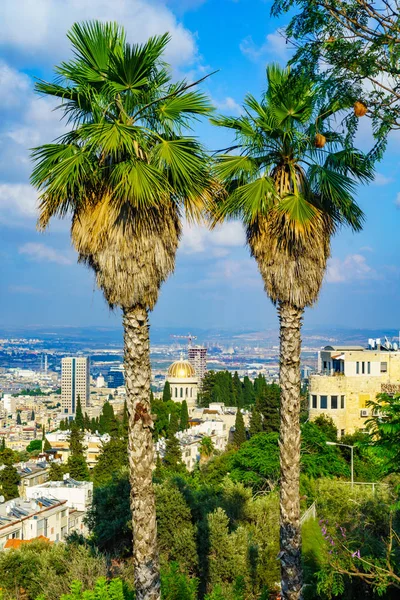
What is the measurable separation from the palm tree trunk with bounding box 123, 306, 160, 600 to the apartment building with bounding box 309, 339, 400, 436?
1245 inches

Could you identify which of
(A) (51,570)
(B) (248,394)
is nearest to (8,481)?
(A) (51,570)

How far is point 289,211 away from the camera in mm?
10906

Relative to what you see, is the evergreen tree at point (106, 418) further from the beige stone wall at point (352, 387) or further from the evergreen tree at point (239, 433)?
the beige stone wall at point (352, 387)

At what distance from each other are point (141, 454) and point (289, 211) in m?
3.95

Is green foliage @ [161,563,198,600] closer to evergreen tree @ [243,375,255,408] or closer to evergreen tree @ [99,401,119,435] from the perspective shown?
evergreen tree @ [99,401,119,435]

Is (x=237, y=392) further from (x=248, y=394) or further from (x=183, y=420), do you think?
(x=183, y=420)

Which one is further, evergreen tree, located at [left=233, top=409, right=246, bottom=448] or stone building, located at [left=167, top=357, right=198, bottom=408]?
stone building, located at [left=167, top=357, right=198, bottom=408]

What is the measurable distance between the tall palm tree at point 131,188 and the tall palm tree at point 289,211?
1.28 meters

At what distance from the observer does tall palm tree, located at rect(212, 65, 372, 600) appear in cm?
1086

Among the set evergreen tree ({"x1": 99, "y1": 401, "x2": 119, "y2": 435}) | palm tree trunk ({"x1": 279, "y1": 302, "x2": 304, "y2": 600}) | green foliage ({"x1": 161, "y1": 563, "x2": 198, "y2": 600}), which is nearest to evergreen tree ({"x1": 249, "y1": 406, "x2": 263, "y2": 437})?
evergreen tree ({"x1": 99, "y1": 401, "x2": 119, "y2": 435})

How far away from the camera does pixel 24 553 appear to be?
23.1 metres

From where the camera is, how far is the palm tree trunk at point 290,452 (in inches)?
420

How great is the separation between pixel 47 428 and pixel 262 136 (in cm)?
16079

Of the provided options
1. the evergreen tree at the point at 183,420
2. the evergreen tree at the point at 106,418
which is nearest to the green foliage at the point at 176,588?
the evergreen tree at the point at 106,418
